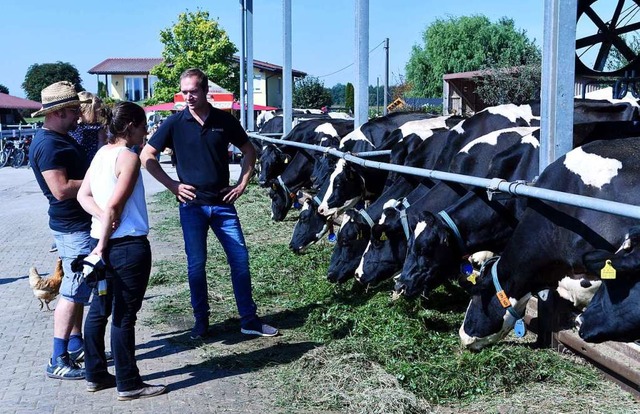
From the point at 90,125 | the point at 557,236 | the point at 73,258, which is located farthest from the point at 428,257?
the point at 90,125

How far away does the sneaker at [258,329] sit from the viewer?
6.51 m

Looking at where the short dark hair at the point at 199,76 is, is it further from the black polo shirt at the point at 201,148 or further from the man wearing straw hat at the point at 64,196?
the man wearing straw hat at the point at 64,196

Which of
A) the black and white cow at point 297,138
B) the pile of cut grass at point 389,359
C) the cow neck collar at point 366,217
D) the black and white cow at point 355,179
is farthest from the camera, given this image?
the black and white cow at point 297,138

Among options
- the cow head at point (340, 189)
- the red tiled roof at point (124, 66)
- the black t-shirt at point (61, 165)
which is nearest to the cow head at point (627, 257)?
the black t-shirt at point (61, 165)

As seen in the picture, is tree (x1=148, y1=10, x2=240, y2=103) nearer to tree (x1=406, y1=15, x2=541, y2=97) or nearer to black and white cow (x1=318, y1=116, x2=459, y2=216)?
tree (x1=406, y1=15, x2=541, y2=97)

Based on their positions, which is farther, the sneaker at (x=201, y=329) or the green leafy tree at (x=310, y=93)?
the green leafy tree at (x=310, y=93)

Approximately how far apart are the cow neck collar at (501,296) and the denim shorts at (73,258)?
2.84 m

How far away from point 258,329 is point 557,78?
3133 millimetres

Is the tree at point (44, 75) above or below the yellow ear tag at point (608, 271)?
above

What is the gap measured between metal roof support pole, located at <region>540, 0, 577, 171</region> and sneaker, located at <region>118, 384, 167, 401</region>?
2.96 meters

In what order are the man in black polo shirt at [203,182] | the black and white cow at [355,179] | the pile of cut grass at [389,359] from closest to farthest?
the pile of cut grass at [389,359] < the man in black polo shirt at [203,182] < the black and white cow at [355,179]

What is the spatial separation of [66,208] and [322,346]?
85.0 inches

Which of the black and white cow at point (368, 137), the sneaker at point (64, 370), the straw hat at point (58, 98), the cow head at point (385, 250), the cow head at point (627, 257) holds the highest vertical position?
the straw hat at point (58, 98)

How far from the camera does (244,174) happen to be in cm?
668
